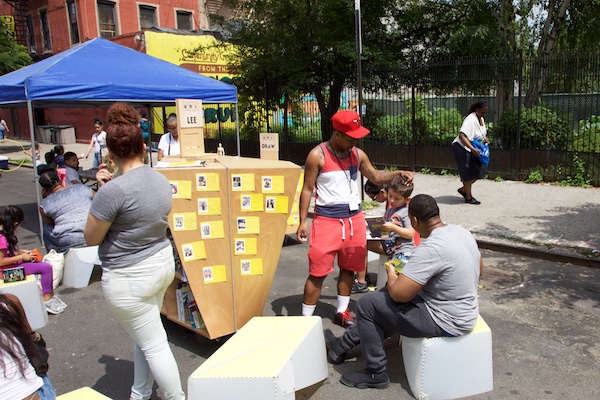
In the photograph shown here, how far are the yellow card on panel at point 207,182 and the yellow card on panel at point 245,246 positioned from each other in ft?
1.39

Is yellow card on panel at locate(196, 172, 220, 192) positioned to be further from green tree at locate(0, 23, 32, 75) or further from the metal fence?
green tree at locate(0, 23, 32, 75)

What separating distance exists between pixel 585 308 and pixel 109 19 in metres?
24.1

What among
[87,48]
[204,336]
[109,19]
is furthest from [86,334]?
[109,19]

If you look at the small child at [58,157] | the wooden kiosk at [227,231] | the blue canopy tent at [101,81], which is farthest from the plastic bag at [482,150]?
the small child at [58,157]

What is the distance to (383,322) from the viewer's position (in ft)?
11.0

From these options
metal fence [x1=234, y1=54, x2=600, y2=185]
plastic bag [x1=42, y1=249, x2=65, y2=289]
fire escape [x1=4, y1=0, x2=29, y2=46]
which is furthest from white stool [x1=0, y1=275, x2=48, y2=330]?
fire escape [x1=4, y1=0, x2=29, y2=46]

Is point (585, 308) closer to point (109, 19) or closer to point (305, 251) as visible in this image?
point (305, 251)

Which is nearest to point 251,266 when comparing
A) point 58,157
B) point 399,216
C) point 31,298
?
point 399,216

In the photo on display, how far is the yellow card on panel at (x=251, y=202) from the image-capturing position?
3.80 metres

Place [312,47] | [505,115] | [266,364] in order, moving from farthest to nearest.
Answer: [312,47] → [505,115] → [266,364]

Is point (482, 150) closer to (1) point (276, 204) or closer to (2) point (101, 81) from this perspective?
(1) point (276, 204)

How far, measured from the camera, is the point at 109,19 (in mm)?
23844

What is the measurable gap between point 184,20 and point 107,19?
394cm

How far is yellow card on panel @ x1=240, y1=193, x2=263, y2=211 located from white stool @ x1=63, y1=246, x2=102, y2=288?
2.62 meters
